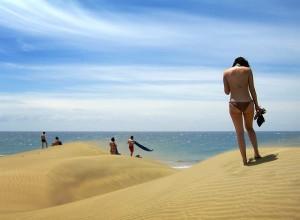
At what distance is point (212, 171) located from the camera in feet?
27.3

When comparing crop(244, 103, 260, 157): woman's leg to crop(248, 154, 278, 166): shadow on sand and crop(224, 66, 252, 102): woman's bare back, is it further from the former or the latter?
crop(248, 154, 278, 166): shadow on sand

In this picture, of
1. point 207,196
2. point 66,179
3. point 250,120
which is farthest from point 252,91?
point 66,179

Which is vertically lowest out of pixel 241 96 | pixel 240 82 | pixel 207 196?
pixel 207 196

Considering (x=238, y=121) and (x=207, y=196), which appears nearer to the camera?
(x=207, y=196)

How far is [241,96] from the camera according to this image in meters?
7.60

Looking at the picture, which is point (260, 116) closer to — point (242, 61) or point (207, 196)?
point (242, 61)

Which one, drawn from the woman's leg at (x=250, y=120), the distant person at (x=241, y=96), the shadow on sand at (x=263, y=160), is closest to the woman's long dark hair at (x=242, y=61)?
the distant person at (x=241, y=96)

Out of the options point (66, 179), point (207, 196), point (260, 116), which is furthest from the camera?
point (66, 179)

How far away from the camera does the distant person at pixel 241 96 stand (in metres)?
7.56

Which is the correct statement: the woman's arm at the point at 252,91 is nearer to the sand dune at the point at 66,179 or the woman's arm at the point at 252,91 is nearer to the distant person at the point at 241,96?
the distant person at the point at 241,96

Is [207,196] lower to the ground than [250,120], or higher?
Result: lower

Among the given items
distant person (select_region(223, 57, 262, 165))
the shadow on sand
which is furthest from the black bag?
the shadow on sand

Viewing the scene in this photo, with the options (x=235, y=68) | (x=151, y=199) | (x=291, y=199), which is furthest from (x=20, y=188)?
(x=291, y=199)

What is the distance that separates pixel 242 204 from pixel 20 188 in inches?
402
